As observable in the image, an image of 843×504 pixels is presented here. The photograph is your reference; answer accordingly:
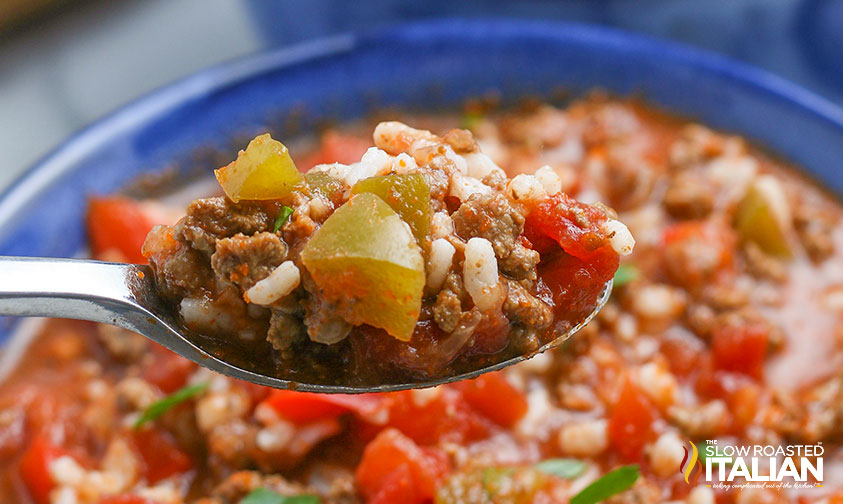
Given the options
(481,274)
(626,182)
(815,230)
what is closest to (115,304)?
(481,274)

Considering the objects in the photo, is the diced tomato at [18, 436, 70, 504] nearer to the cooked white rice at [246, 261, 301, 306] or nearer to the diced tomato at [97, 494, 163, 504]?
the diced tomato at [97, 494, 163, 504]

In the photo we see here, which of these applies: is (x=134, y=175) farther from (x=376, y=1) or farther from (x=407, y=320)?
(x=407, y=320)

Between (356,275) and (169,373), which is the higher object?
(169,373)

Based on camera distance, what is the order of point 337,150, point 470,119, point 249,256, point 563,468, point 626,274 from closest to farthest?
point 249,256
point 563,468
point 626,274
point 337,150
point 470,119

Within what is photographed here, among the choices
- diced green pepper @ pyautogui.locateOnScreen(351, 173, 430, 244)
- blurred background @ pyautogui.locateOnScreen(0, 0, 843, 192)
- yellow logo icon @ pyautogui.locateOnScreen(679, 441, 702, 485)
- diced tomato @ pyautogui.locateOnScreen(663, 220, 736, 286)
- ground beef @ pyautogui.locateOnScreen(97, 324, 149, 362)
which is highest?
blurred background @ pyautogui.locateOnScreen(0, 0, 843, 192)

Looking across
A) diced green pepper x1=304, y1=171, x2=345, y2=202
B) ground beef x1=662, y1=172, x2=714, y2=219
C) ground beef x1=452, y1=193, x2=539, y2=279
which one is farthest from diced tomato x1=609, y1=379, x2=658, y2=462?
diced green pepper x1=304, y1=171, x2=345, y2=202

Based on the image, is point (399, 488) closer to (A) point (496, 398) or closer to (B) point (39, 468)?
(A) point (496, 398)
